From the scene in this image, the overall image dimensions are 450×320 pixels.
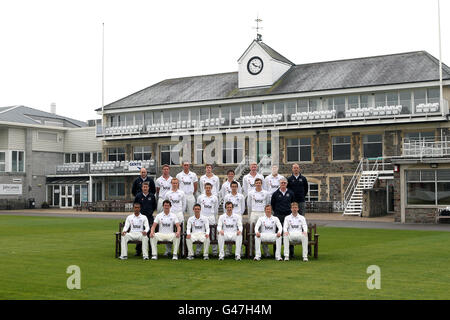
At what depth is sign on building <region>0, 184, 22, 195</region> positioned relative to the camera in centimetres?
4984

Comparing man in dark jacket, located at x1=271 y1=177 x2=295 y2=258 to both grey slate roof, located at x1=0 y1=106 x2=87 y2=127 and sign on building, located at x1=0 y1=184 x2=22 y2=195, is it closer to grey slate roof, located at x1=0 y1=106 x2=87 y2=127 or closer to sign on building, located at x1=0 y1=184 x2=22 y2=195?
sign on building, located at x1=0 y1=184 x2=22 y2=195

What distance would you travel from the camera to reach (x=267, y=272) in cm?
1120

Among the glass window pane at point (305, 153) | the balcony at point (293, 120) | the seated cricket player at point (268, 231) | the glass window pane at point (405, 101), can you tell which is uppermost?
the glass window pane at point (405, 101)

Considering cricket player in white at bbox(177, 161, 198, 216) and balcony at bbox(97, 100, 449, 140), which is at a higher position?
balcony at bbox(97, 100, 449, 140)

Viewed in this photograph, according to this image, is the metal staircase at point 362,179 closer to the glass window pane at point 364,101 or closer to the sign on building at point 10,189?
the glass window pane at point 364,101

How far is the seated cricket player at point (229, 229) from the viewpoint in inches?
526

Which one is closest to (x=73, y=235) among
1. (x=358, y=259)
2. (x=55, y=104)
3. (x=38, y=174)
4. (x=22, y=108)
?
(x=358, y=259)

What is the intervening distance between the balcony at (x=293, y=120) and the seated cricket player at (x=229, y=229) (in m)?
26.1

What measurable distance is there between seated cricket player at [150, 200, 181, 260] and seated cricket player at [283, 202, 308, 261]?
7.96 ft

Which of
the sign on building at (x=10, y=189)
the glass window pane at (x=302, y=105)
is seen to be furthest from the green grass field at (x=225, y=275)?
the sign on building at (x=10, y=189)

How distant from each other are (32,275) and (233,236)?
4.65 m

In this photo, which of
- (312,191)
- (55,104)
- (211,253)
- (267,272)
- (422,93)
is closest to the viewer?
(267,272)

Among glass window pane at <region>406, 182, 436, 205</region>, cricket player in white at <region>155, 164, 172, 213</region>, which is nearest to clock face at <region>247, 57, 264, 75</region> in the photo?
glass window pane at <region>406, 182, 436, 205</region>

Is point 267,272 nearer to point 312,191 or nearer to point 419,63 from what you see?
point 312,191
